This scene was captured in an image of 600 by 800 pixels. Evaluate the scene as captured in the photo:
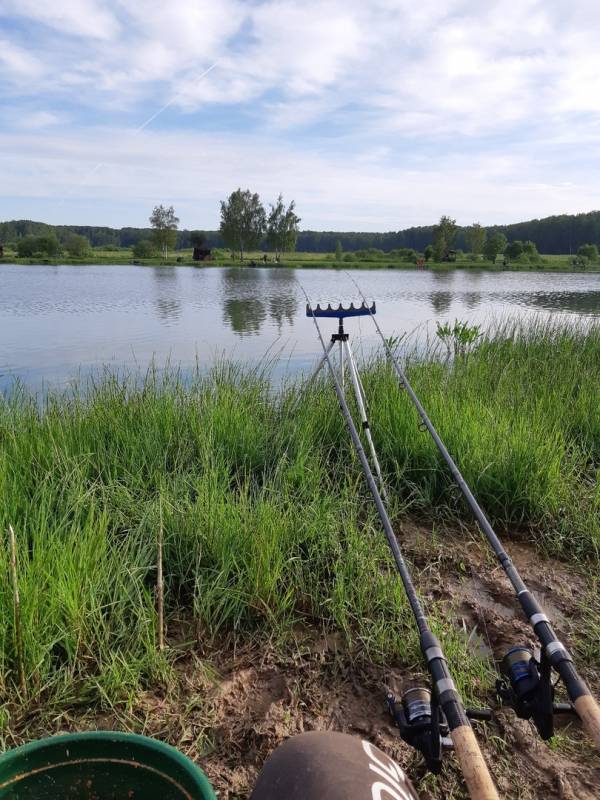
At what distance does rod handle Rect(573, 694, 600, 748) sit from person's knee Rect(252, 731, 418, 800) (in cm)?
39

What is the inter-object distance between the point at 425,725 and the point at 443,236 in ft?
244

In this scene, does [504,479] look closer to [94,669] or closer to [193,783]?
[94,669]

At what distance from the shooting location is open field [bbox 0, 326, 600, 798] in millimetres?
1799

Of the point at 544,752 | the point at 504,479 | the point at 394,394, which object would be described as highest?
the point at 394,394

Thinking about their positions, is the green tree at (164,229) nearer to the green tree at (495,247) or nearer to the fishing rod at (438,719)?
the green tree at (495,247)

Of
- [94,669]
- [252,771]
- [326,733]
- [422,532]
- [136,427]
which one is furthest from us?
[136,427]

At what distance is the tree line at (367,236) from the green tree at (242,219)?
1.74 metres

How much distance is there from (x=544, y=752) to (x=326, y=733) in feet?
2.80

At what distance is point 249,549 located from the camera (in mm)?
2320

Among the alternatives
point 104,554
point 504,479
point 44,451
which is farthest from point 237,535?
point 504,479

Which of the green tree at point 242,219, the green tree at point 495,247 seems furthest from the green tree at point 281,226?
the green tree at point 495,247

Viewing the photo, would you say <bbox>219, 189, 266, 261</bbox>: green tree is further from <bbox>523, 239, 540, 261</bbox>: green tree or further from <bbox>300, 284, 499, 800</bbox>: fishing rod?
<bbox>300, 284, 499, 800</bbox>: fishing rod

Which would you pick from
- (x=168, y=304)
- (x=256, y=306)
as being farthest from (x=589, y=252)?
(x=168, y=304)

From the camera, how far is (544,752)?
5.53 feet
